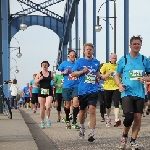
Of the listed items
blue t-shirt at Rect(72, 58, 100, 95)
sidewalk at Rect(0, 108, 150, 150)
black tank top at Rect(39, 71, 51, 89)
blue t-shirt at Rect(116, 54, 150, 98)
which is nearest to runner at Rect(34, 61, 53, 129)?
black tank top at Rect(39, 71, 51, 89)

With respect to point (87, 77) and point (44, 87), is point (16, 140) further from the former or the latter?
point (44, 87)

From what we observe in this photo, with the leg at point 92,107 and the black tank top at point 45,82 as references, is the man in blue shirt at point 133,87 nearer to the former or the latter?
the leg at point 92,107

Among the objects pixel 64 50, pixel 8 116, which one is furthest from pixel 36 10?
pixel 8 116

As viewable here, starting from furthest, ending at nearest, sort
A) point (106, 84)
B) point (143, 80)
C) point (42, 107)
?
point (106, 84) < point (42, 107) < point (143, 80)

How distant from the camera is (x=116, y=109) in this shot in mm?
11492

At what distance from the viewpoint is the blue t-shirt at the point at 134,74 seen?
687cm

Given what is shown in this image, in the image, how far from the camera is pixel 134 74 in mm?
6875

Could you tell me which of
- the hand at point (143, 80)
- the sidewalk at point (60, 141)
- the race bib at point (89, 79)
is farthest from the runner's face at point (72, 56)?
the hand at point (143, 80)

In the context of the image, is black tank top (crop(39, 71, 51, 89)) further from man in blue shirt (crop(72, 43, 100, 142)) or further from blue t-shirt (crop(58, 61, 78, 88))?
man in blue shirt (crop(72, 43, 100, 142))

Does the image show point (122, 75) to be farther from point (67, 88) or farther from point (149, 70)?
point (67, 88)

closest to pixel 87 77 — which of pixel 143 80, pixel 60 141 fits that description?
pixel 60 141

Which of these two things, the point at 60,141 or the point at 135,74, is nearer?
the point at 135,74

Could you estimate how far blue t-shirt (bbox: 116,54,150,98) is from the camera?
270 inches

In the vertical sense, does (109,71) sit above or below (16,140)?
above
